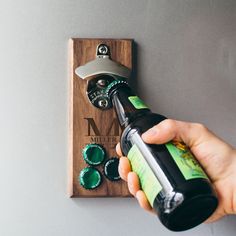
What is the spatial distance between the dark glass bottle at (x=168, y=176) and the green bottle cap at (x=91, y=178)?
0.12 m

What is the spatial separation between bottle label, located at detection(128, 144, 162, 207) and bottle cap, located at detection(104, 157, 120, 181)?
0.14m

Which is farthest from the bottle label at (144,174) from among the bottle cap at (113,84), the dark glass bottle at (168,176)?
the bottle cap at (113,84)

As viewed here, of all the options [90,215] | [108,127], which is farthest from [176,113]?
[90,215]

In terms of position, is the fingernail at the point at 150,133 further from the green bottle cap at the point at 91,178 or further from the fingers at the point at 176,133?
the green bottle cap at the point at 91,178

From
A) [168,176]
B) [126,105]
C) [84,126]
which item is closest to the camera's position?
[168,176]

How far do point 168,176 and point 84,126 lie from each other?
24cm

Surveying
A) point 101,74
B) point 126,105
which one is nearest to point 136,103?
point 126,105

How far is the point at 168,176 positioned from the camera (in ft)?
2.10

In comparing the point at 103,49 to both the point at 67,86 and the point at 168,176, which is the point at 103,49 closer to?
the point at 67,86

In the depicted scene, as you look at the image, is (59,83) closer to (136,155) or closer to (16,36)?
(16,36)

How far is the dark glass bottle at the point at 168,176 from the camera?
2.05 feet

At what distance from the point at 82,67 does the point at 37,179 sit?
20 cm

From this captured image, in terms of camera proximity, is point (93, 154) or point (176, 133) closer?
point (176, 133)

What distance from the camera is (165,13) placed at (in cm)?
87
